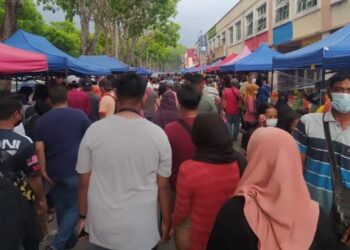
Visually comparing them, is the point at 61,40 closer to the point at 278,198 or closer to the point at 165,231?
the point at 165,231

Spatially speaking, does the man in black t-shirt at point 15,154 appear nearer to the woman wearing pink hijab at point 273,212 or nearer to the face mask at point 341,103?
the woman wearing pink hijab at point 273,212

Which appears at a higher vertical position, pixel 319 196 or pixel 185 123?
pixel 185 123

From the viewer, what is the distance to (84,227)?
3146 mm

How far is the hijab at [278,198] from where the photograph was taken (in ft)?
6.63

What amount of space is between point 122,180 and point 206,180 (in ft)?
1.75

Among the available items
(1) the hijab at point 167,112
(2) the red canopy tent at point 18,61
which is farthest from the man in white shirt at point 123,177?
(2) the red canopy tent at point 18,61

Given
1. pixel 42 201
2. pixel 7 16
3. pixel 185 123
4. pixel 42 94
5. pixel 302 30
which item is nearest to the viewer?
pixel 42 201

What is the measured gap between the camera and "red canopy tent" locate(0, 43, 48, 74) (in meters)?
5.82

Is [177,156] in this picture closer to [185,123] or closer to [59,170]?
[185,123]

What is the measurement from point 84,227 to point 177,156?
1.08 meters

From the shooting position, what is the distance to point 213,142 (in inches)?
112

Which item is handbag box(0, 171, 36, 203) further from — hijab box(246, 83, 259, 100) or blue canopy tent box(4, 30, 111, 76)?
hijab box(246, 83, 259, 100)

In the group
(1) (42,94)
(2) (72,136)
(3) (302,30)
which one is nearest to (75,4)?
(3) (302,30)

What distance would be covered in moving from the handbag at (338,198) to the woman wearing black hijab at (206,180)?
0.72 m
